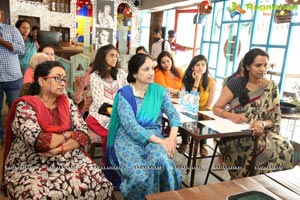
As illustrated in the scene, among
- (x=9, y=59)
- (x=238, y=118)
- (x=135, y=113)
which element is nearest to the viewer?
(x=135, y=113)

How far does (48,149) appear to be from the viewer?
1.52 meters

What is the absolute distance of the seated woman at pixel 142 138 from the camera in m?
1.56

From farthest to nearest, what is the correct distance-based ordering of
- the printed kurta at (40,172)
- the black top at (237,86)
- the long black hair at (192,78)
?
the long black hair at (192,78)
the black top at (237,86)
the printed kurta at (40,172)

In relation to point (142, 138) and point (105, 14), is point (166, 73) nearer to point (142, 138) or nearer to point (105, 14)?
point (142, 138)

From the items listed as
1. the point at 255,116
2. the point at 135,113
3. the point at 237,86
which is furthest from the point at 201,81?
the point at 135,113

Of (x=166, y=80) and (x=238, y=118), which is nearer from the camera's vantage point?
(x=238, y=118)

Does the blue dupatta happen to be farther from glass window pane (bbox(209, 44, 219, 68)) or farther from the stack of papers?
glass window pane (bbox(209, 44, 219, 68))

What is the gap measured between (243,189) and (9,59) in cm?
263

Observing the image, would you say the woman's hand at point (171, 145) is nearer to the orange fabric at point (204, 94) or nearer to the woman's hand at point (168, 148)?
the woman's hand at point (168, 148)

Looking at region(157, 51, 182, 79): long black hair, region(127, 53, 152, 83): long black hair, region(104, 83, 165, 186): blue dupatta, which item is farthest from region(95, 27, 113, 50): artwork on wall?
region(104, 83, 165, 186): blue dupatta

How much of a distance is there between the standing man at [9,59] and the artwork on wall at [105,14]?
609 centimetres

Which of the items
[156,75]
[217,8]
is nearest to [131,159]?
[156,75]

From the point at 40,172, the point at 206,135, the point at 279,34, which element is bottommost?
the point at 40,172

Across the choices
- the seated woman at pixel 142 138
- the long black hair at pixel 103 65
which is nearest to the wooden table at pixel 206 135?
the seated woman at pixel 142 138
